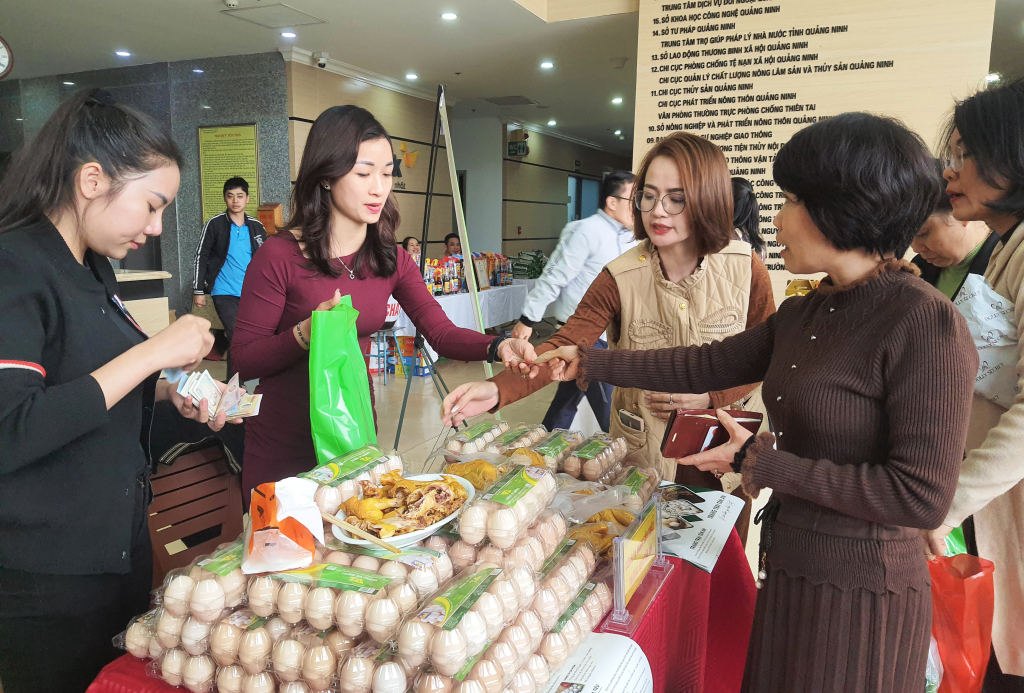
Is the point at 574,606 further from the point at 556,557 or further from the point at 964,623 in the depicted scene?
the point at 964,623

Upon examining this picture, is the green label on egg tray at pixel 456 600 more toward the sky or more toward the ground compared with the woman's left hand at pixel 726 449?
more toward the ground

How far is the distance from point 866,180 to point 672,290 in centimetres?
86

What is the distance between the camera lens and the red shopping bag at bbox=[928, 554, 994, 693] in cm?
136

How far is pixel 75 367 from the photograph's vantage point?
1.11 meters

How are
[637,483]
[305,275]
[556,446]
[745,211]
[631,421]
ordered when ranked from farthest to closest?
[745,211] → [631,421] → [305,275] → [556,446] → [637,483]

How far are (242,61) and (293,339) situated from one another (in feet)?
22.3

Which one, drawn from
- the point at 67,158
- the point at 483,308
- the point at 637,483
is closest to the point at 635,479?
the point at 637,483

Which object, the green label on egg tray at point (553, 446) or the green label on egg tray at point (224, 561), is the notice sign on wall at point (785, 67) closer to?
the green label on egg tray at point (553, 446)

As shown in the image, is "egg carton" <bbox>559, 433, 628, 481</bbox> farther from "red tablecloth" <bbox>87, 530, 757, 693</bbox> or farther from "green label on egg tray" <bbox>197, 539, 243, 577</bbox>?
"green label on egg tray" <bbox>197, 539, 243, 577</bbox>

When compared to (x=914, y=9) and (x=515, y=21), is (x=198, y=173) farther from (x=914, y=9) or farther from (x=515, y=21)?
(x=914, y=9)

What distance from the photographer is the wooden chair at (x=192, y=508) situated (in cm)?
156

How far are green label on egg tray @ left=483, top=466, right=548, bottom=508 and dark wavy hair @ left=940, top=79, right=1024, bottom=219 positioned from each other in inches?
44.4

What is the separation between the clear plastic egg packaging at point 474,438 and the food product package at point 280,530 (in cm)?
51

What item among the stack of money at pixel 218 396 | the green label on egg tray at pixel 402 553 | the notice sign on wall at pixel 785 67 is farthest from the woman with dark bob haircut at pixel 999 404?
the notice sign on wall at pixel 785 67
